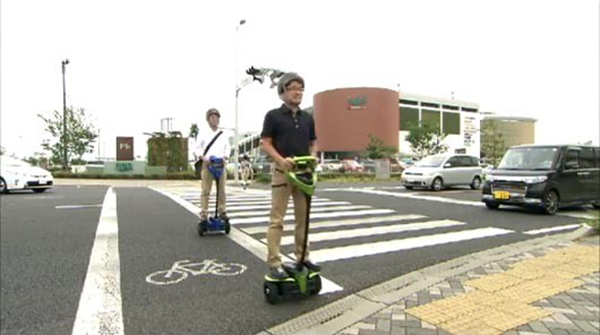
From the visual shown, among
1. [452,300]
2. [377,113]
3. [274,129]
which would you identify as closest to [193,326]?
[274,129]

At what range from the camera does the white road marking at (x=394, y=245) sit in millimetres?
6129

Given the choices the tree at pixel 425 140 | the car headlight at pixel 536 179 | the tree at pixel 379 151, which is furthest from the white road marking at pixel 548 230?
the tree at pixel 379 151

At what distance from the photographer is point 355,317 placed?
3.65 m

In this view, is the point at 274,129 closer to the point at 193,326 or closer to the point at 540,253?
the point at 193,326

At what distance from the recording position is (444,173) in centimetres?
1917

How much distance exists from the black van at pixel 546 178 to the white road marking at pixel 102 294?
29.9 feet

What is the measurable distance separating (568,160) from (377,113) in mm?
76568

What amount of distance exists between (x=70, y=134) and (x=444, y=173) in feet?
114

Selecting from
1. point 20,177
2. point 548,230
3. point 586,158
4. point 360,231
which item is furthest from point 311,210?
point 20,177

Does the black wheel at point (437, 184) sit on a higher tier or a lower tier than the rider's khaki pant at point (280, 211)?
lower

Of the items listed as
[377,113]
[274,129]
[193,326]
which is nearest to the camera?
[193,326]

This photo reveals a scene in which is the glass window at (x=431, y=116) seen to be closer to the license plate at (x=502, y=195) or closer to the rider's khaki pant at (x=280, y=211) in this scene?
the license plate at (x=502, y=195)

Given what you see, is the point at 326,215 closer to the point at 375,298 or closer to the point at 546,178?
the point at 546,178

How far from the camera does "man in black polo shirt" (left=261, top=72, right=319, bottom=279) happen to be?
395cm
